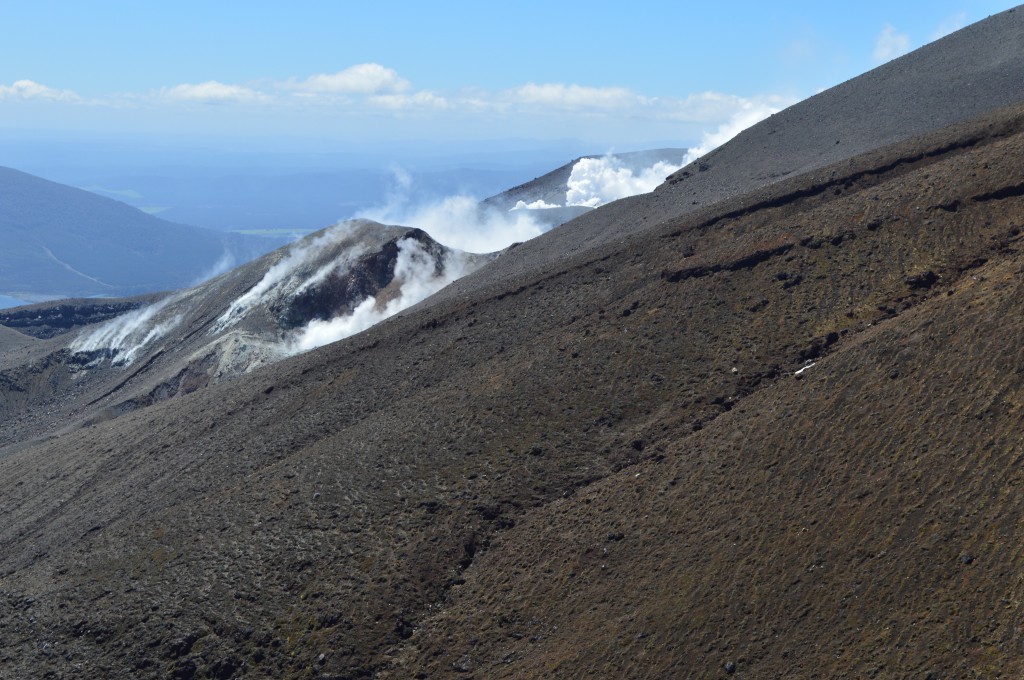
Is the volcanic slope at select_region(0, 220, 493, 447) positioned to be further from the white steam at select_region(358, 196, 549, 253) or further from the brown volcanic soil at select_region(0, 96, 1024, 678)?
the white steam at select_region(358, 196, 549, 253)

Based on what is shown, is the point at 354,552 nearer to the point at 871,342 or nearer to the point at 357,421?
the point at 357,421

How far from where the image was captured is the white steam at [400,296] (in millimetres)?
63156

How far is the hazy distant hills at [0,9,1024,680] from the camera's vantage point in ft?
61.2

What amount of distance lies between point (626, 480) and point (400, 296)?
1747 inches

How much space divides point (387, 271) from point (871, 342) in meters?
49.0

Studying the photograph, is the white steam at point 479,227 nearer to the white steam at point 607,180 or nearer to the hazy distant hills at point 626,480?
the white steam at point 607,180

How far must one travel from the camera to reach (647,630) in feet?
63.2

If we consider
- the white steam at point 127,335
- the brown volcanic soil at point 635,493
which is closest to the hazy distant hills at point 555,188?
the white steam at point 127,335

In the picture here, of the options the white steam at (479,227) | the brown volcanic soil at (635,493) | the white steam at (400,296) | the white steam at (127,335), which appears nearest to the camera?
the brown volcanic soil at (635,493)

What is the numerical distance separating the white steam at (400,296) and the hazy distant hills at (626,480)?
19059 mm

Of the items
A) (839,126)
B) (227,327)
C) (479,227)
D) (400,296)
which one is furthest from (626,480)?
(479,227)

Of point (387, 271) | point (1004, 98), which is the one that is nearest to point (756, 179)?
point (1004, 98)

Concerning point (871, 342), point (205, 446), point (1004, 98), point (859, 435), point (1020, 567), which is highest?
point (1004, 98)

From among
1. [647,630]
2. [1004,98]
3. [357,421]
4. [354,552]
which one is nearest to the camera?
[647,630]
